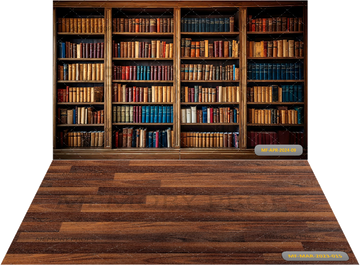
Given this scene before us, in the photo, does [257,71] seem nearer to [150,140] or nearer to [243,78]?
[243,78]

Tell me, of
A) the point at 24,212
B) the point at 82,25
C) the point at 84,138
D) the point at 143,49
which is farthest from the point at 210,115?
the point at 24,212

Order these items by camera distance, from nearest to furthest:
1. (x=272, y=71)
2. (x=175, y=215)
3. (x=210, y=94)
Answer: (x=175, y=215)
(x=272, y=71)
(x=210, y=94)

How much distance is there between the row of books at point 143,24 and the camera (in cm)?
402

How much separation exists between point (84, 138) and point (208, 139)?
1.37 meters

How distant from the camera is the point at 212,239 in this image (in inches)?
90.0

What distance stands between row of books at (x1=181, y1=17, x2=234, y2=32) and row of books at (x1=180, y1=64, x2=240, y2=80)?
398 millimetres

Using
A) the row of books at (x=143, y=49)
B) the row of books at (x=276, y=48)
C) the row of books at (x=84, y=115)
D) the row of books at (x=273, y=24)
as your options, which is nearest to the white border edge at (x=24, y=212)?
the row of books at (x=84, y=115)

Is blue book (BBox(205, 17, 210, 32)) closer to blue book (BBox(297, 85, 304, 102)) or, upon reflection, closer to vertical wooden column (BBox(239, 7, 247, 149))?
vertical wooden column (BBox(239, 7, 247, 149))

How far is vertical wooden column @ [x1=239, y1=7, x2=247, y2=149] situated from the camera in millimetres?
3967

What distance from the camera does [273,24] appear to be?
3967 millimetres

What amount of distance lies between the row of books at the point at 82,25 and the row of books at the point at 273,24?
165cm

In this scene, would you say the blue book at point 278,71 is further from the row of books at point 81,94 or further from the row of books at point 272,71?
the row of books at point 81,94

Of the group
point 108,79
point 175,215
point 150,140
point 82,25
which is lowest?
point 175,215

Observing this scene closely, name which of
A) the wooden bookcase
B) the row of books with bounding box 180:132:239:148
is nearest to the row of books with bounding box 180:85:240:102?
the wooden bookcase
